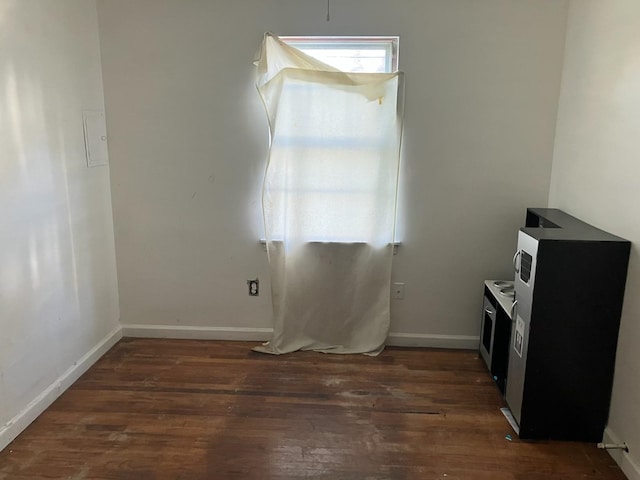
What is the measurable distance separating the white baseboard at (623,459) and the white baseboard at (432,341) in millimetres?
1116

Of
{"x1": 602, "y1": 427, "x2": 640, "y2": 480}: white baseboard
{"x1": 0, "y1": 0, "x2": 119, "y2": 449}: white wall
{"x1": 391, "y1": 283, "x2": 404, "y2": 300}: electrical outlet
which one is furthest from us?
{"x1": 391, "y1": 283, "x2": 404, "y2": 300}: electrical outlet

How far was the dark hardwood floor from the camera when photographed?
2.26m

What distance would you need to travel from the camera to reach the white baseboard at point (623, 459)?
215cm

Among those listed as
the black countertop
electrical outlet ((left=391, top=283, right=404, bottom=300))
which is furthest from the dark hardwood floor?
the black countertop

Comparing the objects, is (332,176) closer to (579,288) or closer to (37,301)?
(579,288)

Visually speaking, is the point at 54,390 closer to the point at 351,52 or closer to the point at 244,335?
the point at 244,335

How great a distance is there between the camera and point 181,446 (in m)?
2.41

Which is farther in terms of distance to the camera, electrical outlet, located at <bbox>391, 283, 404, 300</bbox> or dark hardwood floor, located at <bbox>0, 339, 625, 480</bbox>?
electrical outlet, located at <bbox>391, 283, 404, 300</bbox>

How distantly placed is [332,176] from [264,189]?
1.45 ft

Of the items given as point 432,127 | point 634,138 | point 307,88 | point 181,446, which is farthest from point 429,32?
point 181,446

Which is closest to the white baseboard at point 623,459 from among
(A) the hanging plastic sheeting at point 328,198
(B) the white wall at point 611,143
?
(B) the white wall at point 611,143

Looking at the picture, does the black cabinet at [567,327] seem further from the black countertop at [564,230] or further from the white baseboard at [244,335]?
the white baseboard at [244,335]

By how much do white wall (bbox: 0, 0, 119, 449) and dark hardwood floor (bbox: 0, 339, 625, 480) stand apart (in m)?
0.24

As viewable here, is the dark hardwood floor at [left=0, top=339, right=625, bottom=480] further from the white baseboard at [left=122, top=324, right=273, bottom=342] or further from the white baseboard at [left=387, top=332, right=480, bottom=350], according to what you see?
the white baseboard at [left=122, top=324, right=273, bottom=342]
